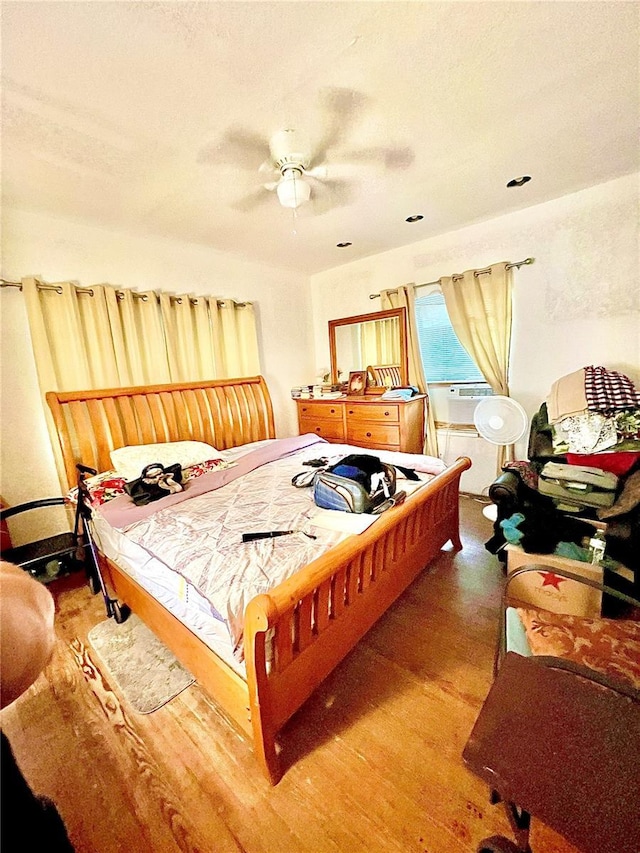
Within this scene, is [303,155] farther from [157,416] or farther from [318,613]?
[318,613]

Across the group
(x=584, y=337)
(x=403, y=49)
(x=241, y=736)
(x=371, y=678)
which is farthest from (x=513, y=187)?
(x=241, y=736)

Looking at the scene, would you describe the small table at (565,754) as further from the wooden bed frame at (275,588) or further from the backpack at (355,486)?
the backpack at (355,486)

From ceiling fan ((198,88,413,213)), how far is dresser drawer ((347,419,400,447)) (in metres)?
2.02

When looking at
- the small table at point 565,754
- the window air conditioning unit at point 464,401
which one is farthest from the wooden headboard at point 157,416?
the small table at point 565,754

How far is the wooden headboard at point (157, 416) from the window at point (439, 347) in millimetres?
1790

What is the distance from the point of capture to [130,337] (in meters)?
2.76

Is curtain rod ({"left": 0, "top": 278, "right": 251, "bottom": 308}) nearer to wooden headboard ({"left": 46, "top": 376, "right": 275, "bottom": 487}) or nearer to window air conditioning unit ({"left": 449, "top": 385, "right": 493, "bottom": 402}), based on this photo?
wooden headboard ({"left": 46, "top": 376, "right": 275, "bottom": 487})

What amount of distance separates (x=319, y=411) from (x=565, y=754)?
11.1 ft

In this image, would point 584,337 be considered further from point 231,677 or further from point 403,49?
point 231,677

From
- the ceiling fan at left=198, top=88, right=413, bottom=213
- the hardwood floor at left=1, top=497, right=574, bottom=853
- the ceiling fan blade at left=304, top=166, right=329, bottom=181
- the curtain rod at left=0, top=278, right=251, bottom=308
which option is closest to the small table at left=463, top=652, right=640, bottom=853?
the hardwood floor at left=1, top=497, right=574, bottom=853

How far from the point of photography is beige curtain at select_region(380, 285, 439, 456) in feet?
11.5

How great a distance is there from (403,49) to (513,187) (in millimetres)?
1575

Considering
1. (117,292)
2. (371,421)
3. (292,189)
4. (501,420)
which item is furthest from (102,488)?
(501,420)

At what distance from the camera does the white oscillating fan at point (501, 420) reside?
2578mm
